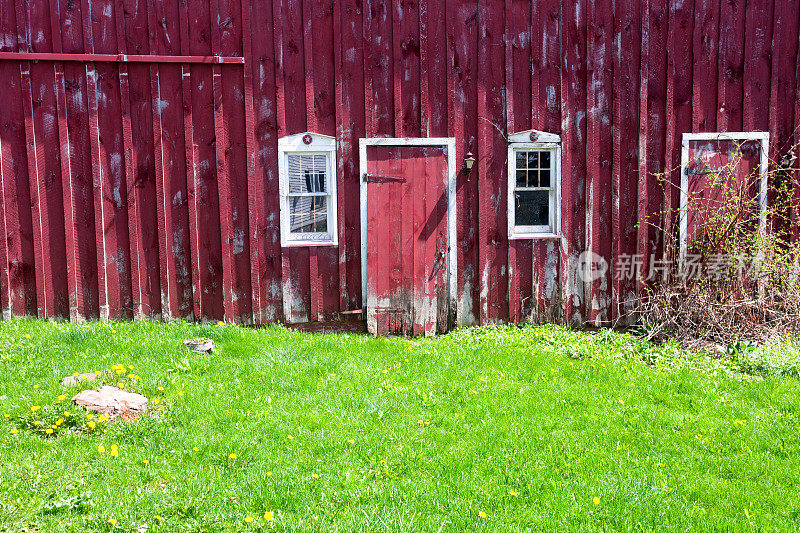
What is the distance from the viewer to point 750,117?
7.25m

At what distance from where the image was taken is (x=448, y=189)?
273 inches

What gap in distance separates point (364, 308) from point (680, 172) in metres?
4.54

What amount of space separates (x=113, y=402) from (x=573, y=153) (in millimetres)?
5922

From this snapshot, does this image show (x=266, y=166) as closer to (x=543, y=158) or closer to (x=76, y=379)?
(x=76, y=379)

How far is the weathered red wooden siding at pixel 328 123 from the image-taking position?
6.57 m

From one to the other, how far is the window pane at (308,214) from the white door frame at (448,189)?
1.80 feet

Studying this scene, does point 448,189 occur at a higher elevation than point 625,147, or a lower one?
lower

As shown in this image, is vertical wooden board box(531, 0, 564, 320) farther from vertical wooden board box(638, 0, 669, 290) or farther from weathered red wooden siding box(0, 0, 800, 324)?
vertical wooden board box(638, 0, 669, 290)

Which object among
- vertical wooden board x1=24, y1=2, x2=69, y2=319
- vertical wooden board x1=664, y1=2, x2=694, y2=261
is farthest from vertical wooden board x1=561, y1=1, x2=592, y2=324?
vertical wooden board x1=24, y1=2, x2=69, y2=319

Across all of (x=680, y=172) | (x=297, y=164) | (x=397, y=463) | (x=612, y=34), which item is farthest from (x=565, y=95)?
(x=397, y=463)

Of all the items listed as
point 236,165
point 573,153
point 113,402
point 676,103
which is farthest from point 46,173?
point 676,103

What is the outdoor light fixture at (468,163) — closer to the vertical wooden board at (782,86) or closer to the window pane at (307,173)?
the window pane at (307,173)

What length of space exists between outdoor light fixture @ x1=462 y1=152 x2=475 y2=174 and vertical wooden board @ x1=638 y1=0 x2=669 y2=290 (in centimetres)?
230

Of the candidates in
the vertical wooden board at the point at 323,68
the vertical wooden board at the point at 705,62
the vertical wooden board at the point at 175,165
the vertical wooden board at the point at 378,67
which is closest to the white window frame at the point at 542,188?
the vertical wooden board at the point at 378,67
